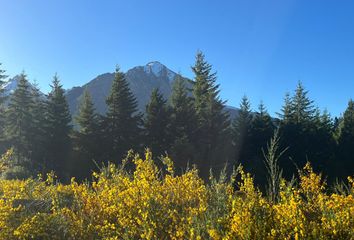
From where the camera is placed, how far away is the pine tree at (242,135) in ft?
140

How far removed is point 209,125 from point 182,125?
2.82 metres

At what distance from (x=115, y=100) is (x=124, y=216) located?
33.5m

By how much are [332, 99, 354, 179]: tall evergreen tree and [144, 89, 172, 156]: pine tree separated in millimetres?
20849

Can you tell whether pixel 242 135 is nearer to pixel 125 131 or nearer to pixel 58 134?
pixel 125 131

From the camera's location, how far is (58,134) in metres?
37.2

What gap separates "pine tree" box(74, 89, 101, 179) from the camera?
36312 mm

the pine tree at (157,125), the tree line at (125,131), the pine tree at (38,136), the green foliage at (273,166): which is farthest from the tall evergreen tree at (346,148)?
Result: the green foliage at (273,166)

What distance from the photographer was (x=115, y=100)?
1526 inches

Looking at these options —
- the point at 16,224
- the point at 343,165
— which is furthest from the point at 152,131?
the point at 16,224

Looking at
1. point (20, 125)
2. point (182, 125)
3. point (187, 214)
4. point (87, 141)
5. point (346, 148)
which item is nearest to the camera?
point (187, 214)

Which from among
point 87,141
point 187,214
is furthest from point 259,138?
point 187,214

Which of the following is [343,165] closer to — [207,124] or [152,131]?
[207,124]

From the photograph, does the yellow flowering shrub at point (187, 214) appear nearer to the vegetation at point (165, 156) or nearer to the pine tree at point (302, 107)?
the vegetation at point (165, 156)

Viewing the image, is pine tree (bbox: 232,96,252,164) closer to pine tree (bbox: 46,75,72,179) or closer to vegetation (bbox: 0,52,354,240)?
vegetation (bbox: 0,52,354,240)
